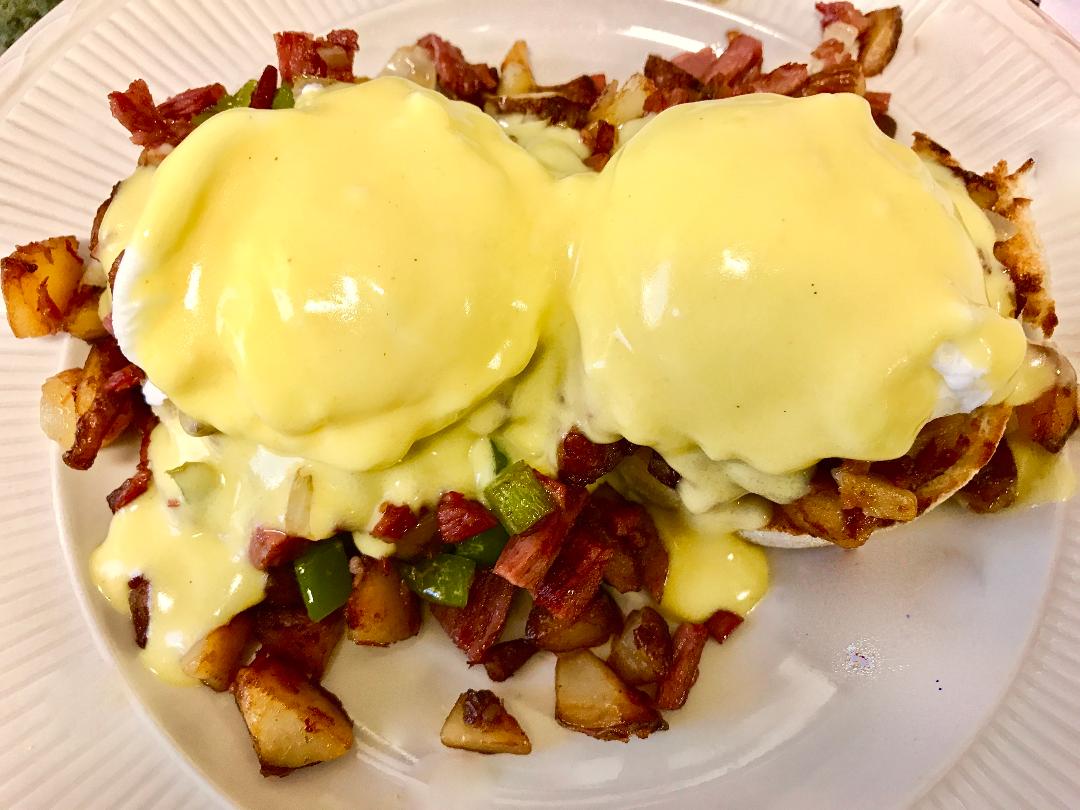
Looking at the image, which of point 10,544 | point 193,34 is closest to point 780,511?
point 10,544

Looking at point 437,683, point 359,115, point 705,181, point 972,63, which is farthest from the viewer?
point 972,63

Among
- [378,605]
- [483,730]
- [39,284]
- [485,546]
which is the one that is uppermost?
[39,284]

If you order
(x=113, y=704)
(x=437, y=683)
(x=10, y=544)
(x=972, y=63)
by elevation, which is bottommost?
(x=437, y=683)

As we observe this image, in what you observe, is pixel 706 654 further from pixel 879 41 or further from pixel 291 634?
pixel 879 41

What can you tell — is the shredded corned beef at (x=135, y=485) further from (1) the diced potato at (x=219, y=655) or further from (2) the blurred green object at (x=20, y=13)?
(2) the blurred green object at (x=20, y=13)

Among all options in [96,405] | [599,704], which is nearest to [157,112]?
[96,405]

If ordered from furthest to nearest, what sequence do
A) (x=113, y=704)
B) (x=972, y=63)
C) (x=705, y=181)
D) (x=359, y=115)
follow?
(x=972, y=63) → (x=113, y=704) → (x=359, y=115) → (x=705, y=181)

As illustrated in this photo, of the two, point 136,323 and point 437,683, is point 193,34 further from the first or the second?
point 437,683
